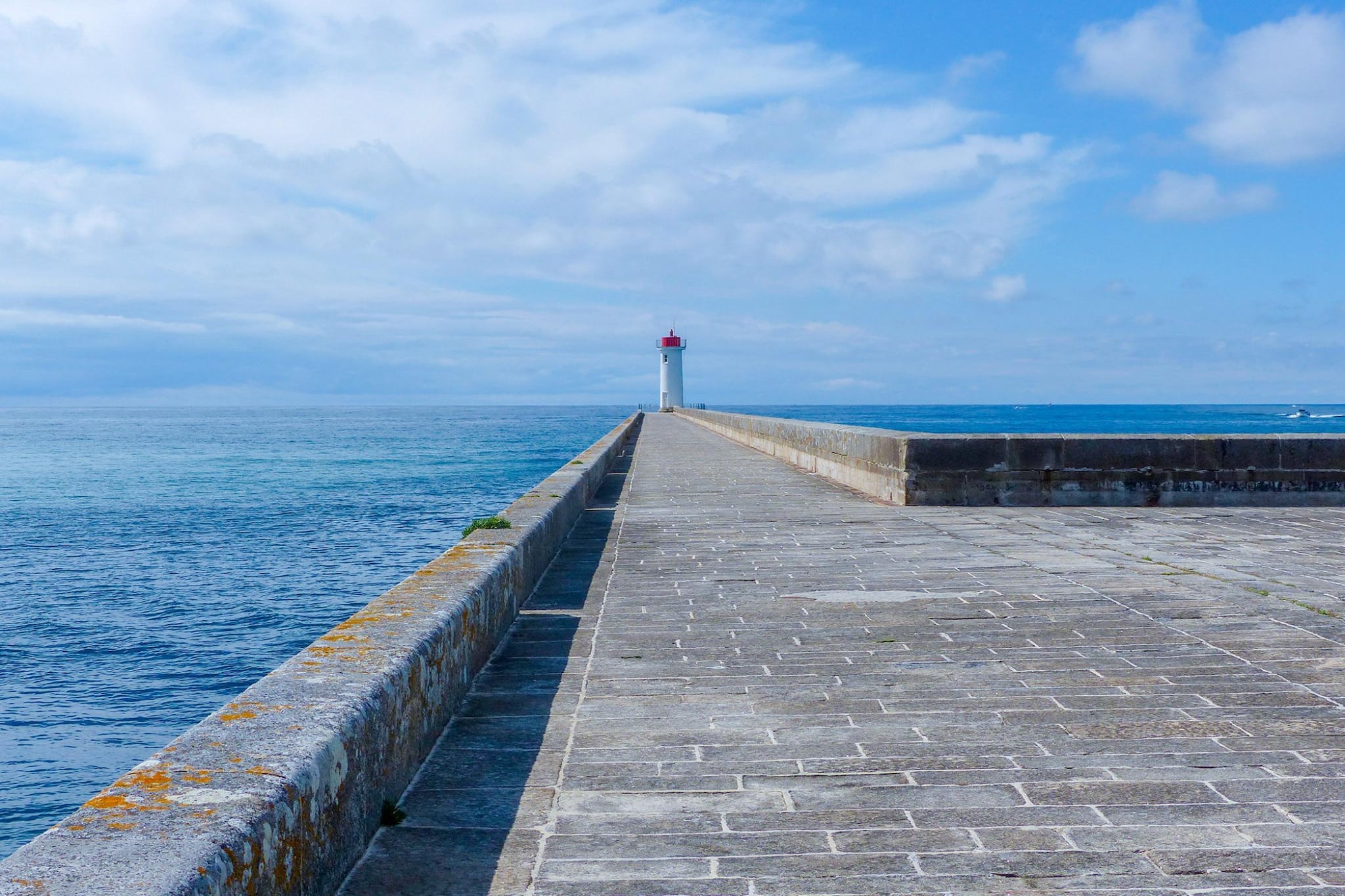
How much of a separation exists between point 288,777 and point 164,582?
54.9ft

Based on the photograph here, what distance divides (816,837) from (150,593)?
1585 cm

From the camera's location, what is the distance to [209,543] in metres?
21.8

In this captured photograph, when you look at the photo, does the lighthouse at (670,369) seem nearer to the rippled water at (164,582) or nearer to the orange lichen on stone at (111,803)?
the rippled water at (164,582)

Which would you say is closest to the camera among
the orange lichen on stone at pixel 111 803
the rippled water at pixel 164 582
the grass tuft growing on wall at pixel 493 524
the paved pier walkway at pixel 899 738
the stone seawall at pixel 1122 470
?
the orange lichen on stone at pixel 111 803

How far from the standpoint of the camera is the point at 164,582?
17.1 m

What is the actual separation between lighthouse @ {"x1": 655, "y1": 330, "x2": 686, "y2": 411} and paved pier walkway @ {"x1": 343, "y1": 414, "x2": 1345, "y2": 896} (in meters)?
62.6

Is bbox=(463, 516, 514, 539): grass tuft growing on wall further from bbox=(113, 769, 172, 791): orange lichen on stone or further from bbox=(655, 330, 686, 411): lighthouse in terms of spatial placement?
bbox=(655, 330, 686, 411): lighthouse

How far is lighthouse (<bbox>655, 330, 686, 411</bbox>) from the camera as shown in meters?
68.9

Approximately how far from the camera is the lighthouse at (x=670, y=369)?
68.9 m

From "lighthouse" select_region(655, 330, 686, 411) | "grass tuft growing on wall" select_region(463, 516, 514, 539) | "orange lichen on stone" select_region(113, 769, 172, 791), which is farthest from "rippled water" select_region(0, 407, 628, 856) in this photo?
"lighthouse" select_region(655, 330, 686, 411)

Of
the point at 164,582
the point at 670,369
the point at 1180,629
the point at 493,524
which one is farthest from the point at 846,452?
the point at 670,369

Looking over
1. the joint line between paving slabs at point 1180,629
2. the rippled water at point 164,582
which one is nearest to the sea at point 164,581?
the rippled water at point 164,582

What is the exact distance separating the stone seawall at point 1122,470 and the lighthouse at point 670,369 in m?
58.8

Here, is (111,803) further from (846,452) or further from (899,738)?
(846,452)
